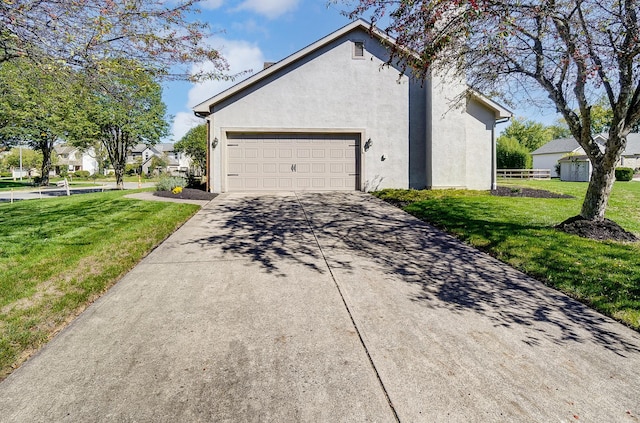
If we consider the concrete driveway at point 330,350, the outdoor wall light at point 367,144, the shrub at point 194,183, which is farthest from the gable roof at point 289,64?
the concrete driveway at point 330,350

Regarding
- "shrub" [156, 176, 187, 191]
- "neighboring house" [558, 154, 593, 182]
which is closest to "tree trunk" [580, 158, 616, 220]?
"shrub" [156, 176, 187, 191]

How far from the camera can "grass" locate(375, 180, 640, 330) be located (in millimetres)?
4398

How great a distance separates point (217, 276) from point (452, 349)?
3.19 meters

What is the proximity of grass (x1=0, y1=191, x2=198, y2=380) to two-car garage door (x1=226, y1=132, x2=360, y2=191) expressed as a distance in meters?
4.07

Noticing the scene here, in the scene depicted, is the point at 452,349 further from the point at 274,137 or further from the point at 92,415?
the point at 274,137

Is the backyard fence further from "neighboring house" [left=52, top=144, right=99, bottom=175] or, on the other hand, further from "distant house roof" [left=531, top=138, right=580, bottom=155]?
"neighboring house" [left=52, top=144, right=99, bottom=175]

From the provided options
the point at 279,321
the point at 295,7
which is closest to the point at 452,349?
the point at 279,321

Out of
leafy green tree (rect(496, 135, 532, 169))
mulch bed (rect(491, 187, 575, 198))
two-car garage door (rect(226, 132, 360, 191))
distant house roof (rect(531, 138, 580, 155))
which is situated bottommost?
mulch bed (rect(491, 187, 575, 198))

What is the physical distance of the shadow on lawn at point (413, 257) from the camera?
3777 mm

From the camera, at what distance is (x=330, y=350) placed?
309 cm

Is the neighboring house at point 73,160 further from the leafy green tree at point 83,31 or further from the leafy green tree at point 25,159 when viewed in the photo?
the leafy green tree at point 83,31

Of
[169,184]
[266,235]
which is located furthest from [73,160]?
[266,235]

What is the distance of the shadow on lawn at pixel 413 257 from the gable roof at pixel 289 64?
4.73 metres

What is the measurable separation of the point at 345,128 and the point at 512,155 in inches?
1092
